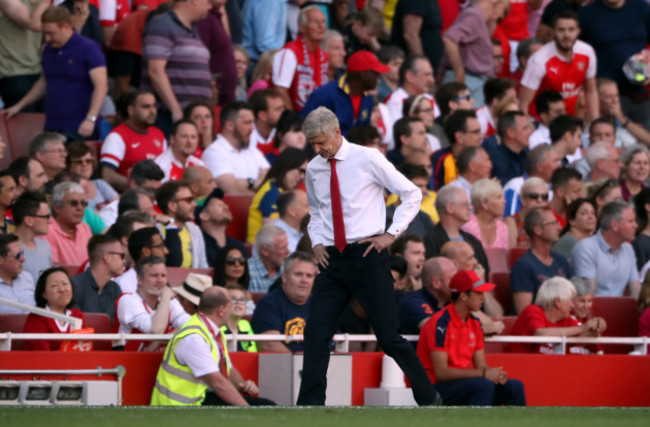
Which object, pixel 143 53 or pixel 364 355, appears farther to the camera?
pixel 143 53

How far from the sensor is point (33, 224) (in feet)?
33.2

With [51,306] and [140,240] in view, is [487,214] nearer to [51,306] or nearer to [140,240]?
[140,240]

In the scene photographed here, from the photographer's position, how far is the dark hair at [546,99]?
1523 centimetres

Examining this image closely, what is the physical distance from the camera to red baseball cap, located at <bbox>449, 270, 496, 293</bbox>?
9.16 m

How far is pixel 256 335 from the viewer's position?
29.6 feet

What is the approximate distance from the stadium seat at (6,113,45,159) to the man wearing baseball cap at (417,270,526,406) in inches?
206

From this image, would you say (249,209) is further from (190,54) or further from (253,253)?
(190,54)

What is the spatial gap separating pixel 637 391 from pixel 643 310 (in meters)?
0.98

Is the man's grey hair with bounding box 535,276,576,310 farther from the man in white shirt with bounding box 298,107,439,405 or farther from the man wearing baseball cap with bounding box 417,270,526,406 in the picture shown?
the man in white shirt with bounding box 298,107,439,405

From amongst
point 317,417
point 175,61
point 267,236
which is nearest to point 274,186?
point 267,236

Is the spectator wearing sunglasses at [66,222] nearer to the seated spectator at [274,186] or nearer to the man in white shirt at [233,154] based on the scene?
the seated spectator at [274,186]

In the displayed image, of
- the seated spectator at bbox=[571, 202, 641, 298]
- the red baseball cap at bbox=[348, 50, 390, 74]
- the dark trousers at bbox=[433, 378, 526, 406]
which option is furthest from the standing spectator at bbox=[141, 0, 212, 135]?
the dark trousers at bbox=[433, 378, 526, 406]

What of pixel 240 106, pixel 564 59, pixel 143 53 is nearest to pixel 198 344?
pixel 240 106

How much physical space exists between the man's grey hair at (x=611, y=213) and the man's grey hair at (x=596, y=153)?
2124mm
